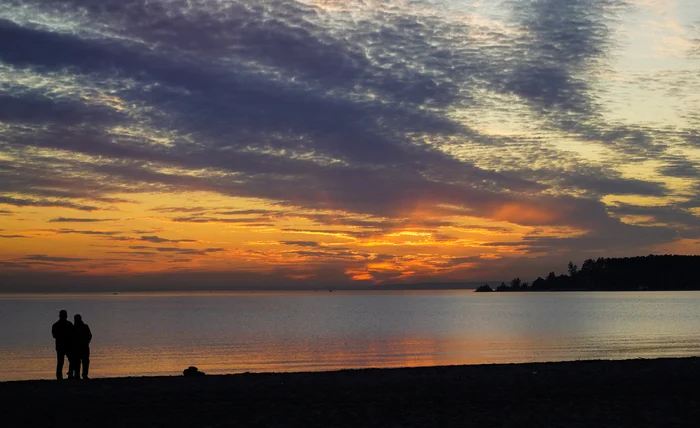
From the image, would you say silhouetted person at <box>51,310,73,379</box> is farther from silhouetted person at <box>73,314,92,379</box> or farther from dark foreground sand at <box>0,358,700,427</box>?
dark foreground sand at <box>0,358,700,427</box>

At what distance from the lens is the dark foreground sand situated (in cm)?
1518

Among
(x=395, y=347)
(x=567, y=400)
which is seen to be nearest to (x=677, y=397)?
(x=567, y=400)

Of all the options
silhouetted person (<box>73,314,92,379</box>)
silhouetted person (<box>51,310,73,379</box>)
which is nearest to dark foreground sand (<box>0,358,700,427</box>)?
silhouetted person (<box>51,310,73,379</box>)

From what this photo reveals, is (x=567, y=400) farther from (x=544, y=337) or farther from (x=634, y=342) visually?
(x=544, y=337)

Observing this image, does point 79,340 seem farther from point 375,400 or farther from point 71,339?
point 375,400

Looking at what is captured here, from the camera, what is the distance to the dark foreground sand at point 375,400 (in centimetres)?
1518

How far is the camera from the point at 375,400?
18.0 metres

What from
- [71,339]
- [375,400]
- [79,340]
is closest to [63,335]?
[71,339]

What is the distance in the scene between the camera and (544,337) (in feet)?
204

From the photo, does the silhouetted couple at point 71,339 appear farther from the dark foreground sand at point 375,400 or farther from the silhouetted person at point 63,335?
the dark foreground sand at point 375,400

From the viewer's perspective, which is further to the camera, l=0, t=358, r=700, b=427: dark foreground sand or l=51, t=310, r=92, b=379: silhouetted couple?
l=51, t=310, r=92, b=379: silhouetted couple

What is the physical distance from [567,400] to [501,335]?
49.3m

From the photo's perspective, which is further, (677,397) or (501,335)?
(501,335)

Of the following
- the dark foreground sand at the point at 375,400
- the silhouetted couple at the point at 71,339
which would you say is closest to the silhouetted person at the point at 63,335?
the silhouetted couple at the point at 71,339
